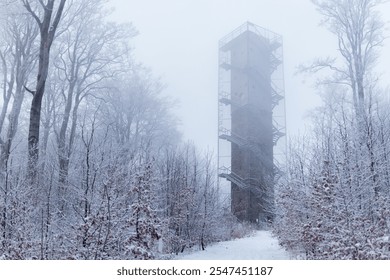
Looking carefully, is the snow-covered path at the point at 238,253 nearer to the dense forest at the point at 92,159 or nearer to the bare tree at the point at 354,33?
the dense forest at the point at 92,159

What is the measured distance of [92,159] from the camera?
6.84 m

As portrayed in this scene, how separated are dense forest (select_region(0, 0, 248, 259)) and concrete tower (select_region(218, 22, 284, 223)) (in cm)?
298

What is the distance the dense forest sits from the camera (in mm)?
6465

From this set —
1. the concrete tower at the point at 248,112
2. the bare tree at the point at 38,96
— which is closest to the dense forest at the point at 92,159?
the bare tree at the point at 38,96

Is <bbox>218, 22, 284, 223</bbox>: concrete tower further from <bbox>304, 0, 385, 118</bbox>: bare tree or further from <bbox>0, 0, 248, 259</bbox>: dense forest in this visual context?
<bbox>304, 0, 385, 118</bbox>: bare tree

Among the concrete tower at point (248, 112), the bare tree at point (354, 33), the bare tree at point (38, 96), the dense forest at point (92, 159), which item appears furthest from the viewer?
the concrete tower at point (248, 112)

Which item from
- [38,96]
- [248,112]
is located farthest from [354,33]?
[38,96]

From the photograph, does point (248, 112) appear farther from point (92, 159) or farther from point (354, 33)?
point (92, 159)

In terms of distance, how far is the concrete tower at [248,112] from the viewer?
18.3 metres

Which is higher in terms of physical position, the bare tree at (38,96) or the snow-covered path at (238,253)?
the bare tree at (38,96)

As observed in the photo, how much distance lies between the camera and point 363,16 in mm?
12828

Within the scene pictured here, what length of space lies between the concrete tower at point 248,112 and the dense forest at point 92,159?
9.77 feet

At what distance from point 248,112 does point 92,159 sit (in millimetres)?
12760
